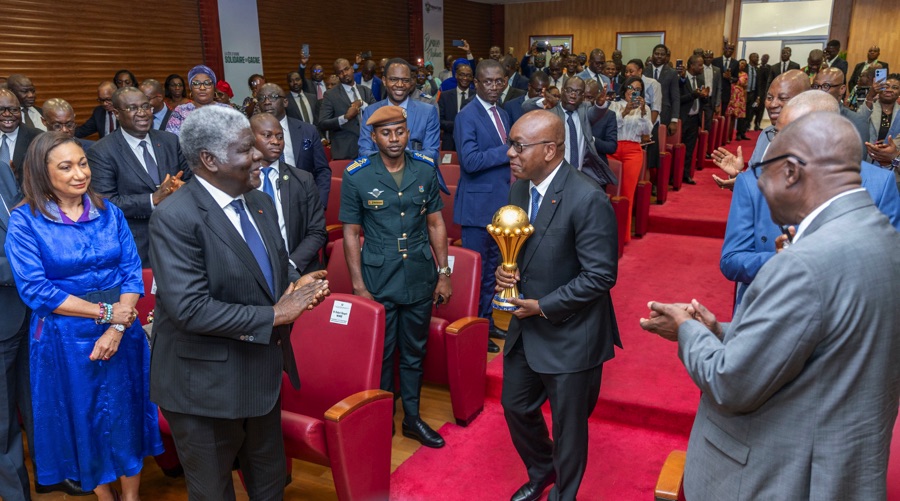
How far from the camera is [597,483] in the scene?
289 cm

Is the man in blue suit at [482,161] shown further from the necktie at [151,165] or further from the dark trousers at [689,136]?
the dark trousers at [689,136]

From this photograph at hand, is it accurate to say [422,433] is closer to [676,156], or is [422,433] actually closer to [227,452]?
[227,452]

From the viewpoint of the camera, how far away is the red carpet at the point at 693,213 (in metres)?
6.30

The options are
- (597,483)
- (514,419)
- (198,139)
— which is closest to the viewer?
(198,139)

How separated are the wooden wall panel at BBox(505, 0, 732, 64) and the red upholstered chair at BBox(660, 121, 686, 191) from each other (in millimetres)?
8352

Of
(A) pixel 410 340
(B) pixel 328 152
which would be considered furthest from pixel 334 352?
(B) pixel 328 152

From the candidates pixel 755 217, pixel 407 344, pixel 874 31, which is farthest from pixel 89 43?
pixel 874 31

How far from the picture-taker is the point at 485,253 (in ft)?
13.4

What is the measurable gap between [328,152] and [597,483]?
4.94 metres

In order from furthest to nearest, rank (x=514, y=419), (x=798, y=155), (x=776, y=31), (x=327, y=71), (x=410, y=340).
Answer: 1. (x=776, y=31)
2. (x=327, y=71)
3. (x=410, y=340)
4. (x=514, y=419)
5. (x=798, y=155)

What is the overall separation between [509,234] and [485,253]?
5.82 ft

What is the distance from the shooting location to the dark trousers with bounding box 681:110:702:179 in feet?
27.0

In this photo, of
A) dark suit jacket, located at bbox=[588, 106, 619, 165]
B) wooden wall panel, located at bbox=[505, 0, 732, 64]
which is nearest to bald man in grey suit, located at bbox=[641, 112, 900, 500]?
dark suit jacket, located at bbox=[588, 106, 619, 165]

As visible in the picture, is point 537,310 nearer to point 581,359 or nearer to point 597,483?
point 581,359
